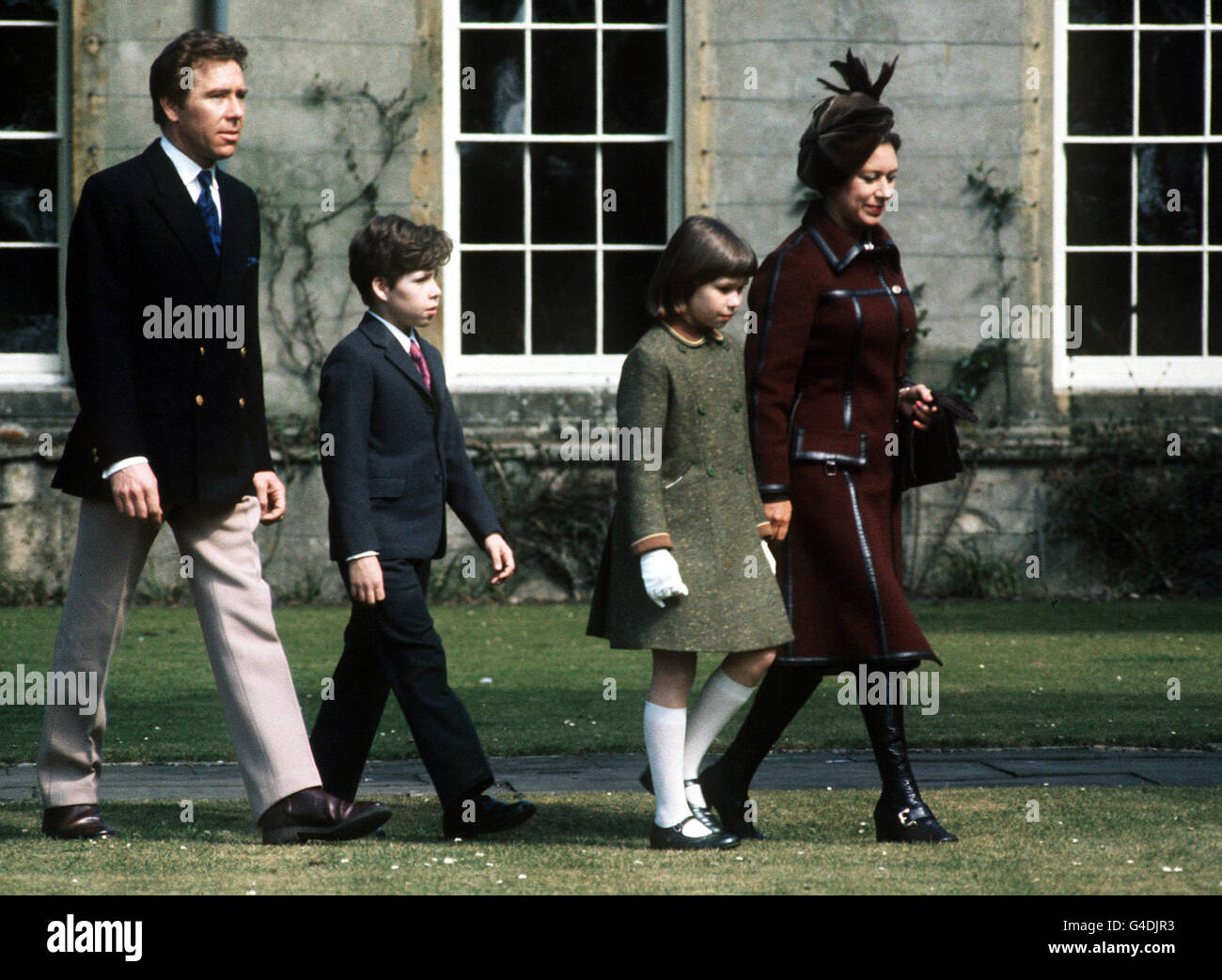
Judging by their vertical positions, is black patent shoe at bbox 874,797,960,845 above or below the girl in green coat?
below

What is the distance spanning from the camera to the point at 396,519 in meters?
4.64

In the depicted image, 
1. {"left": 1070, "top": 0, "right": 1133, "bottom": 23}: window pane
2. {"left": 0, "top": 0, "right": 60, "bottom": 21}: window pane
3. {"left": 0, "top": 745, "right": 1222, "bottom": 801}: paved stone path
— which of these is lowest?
{"left": 0, "top": 745, "right": 1222, "bottom": 801}: paved stone path

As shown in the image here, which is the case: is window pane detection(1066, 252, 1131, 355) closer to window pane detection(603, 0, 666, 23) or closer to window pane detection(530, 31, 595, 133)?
window pane detection(603, 0, 666, 23)

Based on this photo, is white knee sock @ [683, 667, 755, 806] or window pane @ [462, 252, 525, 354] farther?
window pane @ [462, 252, 525, 354]

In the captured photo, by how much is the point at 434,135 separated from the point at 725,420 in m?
7.03

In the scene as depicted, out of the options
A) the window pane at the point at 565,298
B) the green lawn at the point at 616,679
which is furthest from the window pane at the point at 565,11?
the green lawn at the point at 616,679

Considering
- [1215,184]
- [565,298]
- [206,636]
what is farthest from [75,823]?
[1215,184]

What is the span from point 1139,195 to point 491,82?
4.23m

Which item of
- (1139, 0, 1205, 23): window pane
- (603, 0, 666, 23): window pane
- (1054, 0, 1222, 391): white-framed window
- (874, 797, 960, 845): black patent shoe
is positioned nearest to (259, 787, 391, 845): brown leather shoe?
(874, 797, 960, 845): black patent shoe

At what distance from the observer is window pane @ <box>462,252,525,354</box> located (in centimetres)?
1132

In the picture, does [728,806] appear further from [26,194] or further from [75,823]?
[26,194]

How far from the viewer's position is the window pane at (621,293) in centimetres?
1142

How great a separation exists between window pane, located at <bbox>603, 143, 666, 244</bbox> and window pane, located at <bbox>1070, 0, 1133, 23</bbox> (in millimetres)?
2763

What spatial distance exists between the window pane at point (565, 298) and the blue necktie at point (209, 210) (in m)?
6.83
